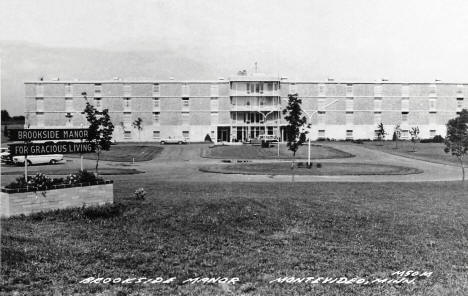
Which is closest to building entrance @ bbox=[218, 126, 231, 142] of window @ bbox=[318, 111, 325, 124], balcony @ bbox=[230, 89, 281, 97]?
balcony @ bbox=[230, 89, 281, 97]

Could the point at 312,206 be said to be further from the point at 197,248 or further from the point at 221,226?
the point at 197,248

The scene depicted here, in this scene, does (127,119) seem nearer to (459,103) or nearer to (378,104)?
(378,104)

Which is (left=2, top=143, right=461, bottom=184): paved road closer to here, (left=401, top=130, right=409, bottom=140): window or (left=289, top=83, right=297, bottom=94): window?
(left=289, top=83, right=297, bottom=94): window

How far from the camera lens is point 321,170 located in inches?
1256

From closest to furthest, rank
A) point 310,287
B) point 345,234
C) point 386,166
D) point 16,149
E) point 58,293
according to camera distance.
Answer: point 58,293 < point 310,287 < point 345,234 < point 16,149 < point 386,166

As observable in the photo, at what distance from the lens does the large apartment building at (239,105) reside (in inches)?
2753

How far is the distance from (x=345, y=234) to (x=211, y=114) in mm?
62708

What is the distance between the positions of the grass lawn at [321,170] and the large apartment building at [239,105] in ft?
115

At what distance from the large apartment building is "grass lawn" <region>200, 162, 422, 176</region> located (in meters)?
35.0

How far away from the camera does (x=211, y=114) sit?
71438 millimetres

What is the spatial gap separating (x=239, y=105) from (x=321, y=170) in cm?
4011

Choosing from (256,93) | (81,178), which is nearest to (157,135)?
(256,93)

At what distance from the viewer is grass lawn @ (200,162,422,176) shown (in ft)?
98.9

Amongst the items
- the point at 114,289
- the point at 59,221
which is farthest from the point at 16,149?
the point at 114,289
